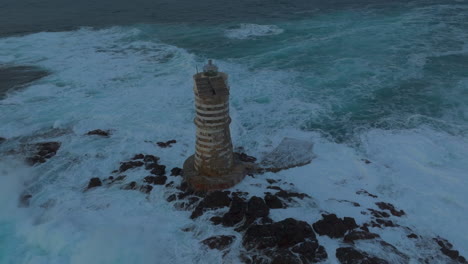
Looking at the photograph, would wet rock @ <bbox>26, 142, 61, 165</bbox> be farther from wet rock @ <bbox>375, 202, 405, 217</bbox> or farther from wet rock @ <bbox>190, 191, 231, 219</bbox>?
wet rock @ <bbox>375, 202, 405, 217</bbox>

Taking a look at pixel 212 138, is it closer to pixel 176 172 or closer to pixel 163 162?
pixel 176 172

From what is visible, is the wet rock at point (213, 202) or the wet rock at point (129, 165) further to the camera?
the wet rock at point (129, 165)

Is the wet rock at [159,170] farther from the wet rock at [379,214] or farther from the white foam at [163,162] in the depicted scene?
the wet rock at [379,214]

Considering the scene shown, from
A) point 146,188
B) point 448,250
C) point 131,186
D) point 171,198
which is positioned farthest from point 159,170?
point 448,250

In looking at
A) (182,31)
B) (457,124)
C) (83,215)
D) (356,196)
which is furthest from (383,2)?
(83,215)

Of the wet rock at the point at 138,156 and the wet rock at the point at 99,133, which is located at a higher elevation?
the wet rock at the point at 99,133

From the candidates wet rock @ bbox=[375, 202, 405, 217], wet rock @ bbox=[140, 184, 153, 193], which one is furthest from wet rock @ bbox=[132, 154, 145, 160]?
wet rock @ bbox=[375, 202, 405, 217]

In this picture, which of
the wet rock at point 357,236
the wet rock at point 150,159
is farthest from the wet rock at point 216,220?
the wet rock at point 150,159
